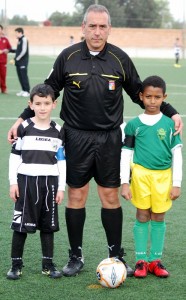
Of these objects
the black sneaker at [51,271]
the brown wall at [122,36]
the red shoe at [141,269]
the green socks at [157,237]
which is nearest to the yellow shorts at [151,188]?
the green socks at [157,237]

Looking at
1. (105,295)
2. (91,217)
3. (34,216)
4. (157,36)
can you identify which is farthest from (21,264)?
(157,36)

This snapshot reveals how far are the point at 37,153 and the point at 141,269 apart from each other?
121 cm

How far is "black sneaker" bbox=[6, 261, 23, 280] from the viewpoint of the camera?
565 centimetres

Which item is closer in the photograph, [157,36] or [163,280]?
[163,280]

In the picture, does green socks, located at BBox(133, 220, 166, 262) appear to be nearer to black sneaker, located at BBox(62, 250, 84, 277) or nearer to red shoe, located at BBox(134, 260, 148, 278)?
red shoe, located at BBox(134, 260, 148, 278)

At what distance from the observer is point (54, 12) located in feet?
307

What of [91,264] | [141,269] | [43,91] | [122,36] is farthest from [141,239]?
[122,36]

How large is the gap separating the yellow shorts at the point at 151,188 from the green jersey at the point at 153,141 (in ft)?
0.18

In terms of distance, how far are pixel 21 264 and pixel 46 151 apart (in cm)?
90

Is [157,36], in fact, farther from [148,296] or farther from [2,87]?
[148,296]

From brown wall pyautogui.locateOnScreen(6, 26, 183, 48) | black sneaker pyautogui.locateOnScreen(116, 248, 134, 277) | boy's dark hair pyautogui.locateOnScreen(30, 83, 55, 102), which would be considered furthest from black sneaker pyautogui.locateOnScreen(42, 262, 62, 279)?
brown wall pyautogui.locateOnScreen(6, 26, 183, 48)

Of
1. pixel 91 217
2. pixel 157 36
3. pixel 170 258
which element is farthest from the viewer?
pixel 157 36

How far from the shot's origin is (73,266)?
231 inches

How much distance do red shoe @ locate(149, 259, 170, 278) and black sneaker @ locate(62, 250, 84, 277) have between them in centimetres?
56
